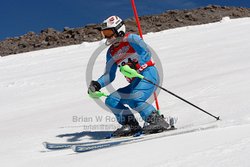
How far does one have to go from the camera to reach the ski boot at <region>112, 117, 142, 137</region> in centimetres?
559

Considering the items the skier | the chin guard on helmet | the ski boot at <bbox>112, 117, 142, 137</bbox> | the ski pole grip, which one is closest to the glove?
the skier

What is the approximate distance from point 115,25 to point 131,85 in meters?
0.81

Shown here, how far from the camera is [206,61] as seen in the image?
12078 millimetres

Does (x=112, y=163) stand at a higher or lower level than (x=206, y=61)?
lower

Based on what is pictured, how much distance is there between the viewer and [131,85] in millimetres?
5633

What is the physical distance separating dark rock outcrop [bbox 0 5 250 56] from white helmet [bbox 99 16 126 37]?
109 feet

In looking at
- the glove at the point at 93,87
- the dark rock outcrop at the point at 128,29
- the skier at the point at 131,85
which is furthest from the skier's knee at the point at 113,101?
the dark rock outcrop at the point at 128,29

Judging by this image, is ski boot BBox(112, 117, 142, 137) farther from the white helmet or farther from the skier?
the white helmet

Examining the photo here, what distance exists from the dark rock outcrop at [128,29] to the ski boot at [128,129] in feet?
109

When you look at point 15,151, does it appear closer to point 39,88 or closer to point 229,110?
point 229,110

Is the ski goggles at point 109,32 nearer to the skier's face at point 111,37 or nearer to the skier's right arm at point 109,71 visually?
the skier's face at point 111,37

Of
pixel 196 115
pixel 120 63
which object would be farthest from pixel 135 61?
pixel 196 115

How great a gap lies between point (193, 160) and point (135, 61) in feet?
8.44

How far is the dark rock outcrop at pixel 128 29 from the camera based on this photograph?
4019cm
